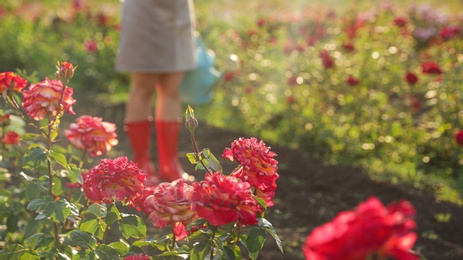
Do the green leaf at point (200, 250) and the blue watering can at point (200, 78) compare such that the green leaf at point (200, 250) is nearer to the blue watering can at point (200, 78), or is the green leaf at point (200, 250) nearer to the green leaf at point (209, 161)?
the green leaf at point (209, 161)

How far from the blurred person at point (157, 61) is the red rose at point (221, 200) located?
2.16 meters

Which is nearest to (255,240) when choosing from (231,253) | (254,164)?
(231,253)

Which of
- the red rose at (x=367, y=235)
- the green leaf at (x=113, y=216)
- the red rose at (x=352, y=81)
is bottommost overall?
the green leaf at (x=113, y=216)

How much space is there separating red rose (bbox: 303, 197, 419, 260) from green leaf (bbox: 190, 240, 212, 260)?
0.63 m

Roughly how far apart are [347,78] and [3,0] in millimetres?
6661

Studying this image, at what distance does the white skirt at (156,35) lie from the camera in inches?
135

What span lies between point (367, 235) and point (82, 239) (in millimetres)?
980

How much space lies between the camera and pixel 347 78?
4.16 metres

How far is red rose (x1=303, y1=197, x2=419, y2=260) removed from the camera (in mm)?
843

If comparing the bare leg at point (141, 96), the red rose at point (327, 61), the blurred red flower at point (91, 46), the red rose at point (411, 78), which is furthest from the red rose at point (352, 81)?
the blurred red flower at point (91, 46)

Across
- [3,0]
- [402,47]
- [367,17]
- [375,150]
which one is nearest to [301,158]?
[375,150]

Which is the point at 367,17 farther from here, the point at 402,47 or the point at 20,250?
the point at 20,250

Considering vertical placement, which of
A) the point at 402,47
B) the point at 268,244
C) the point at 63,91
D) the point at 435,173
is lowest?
the point at 268,244

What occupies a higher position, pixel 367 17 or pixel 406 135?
pixel 367 17
